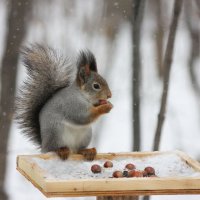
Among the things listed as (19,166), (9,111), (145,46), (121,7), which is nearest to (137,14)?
(19,166)

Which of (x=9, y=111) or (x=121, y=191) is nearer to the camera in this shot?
(x=121, y=191)

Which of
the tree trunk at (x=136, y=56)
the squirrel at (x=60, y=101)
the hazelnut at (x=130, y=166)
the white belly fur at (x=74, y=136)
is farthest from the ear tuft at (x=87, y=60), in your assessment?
the hazelnut at (x=130, y=166)

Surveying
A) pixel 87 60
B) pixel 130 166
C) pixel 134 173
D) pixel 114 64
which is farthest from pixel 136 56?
pixel 114 64

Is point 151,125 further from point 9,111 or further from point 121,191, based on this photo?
point 121,191

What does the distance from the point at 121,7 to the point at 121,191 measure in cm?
290

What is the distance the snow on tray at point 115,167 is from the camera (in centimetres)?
248

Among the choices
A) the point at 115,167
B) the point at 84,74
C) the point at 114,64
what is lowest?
the point at 115,167

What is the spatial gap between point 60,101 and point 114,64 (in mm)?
2668

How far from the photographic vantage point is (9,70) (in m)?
4.08

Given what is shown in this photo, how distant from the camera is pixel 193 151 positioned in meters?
5.41

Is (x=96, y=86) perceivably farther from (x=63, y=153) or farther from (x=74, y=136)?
(x=63, y=153)

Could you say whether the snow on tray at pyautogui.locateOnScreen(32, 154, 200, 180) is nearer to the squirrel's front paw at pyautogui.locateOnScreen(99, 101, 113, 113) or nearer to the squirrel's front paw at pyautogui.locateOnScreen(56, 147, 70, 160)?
the squirrel's front paw at pyautogui.locateOnScreen(56, 147, 70, 160)

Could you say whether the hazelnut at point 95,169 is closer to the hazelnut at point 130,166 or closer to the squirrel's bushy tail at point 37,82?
the hazelnut at point 130,166

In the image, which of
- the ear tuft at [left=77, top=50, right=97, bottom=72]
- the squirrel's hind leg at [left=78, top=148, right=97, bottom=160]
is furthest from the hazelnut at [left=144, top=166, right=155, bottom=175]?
the ear tuft at [left=77, top=50, right=97, bottom=72]
